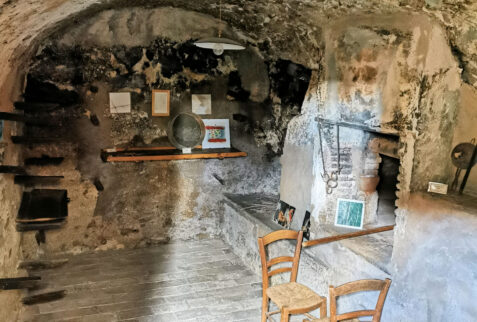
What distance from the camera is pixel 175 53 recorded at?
16.3ft

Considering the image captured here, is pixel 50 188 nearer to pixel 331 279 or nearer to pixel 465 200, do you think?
pixel 331 279

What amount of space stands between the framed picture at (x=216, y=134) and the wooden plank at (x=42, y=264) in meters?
2.13

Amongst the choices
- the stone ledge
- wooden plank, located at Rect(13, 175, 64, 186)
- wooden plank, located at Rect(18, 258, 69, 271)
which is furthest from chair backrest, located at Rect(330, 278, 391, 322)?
wooden plank, located at Rect(13, 175, 64, 186)

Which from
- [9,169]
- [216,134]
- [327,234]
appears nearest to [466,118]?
[327,234]

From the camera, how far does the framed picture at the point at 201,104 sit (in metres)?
5.16

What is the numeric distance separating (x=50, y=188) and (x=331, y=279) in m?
3.25

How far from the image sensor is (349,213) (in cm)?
365

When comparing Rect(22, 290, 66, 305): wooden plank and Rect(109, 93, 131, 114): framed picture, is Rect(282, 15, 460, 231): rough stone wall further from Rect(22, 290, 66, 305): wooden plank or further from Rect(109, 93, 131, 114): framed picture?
Rect(22, 290, 66, 305): wooden plank

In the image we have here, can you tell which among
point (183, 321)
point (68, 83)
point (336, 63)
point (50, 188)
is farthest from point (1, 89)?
point (336, 63)

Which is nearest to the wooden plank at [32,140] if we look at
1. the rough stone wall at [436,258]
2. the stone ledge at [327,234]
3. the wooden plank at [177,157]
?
the wooden plank at [177,157]

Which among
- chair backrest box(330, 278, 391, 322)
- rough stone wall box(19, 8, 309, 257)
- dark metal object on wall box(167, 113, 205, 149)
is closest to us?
chair backrest box(330, 278, 391, 322)

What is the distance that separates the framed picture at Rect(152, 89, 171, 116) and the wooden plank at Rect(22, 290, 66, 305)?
2.24 m

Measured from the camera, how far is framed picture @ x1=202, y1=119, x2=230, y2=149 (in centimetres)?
525

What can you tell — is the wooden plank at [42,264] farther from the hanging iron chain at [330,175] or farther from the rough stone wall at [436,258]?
the rough stone wall at [436,258]
